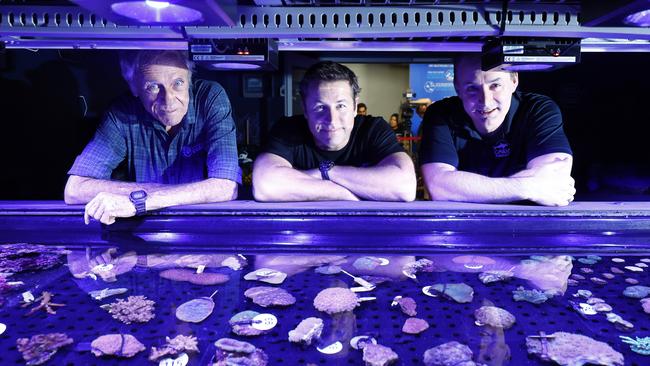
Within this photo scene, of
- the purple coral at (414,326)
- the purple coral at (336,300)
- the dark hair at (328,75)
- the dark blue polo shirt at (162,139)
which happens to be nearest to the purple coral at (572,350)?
the purple coral at (414,326)

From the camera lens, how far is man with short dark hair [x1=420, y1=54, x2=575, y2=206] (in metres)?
1.98

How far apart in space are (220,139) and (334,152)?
0.52 m

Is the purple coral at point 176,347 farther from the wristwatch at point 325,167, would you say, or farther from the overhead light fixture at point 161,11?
the wristwatch at point 325,167

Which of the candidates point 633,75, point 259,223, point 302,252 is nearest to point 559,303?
point 302,252

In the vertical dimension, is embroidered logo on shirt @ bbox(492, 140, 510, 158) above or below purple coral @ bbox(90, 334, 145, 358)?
above

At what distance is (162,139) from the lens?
7.44 ft

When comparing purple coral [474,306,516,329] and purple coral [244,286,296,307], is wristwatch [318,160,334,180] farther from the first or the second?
purple coral [474,306,516,329]

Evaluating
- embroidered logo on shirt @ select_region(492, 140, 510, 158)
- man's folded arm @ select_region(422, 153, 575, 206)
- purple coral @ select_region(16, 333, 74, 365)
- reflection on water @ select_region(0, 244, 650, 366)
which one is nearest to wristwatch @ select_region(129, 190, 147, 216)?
reflection on water @ select_region(0, 244, 650, 366)

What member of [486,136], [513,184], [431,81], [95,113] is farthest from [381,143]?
[431,81]

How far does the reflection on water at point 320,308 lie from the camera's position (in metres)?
0.67

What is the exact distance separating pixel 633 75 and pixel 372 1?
2728 mm

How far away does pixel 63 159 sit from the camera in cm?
301

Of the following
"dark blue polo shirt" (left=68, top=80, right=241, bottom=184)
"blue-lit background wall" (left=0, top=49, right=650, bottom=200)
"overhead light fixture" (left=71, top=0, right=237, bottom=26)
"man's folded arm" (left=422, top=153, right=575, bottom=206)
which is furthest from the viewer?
"blue-lit background wall" (left=0, top=49, right=650, bottom=200)

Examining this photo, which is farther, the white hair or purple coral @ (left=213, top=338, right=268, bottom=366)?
the white hair
